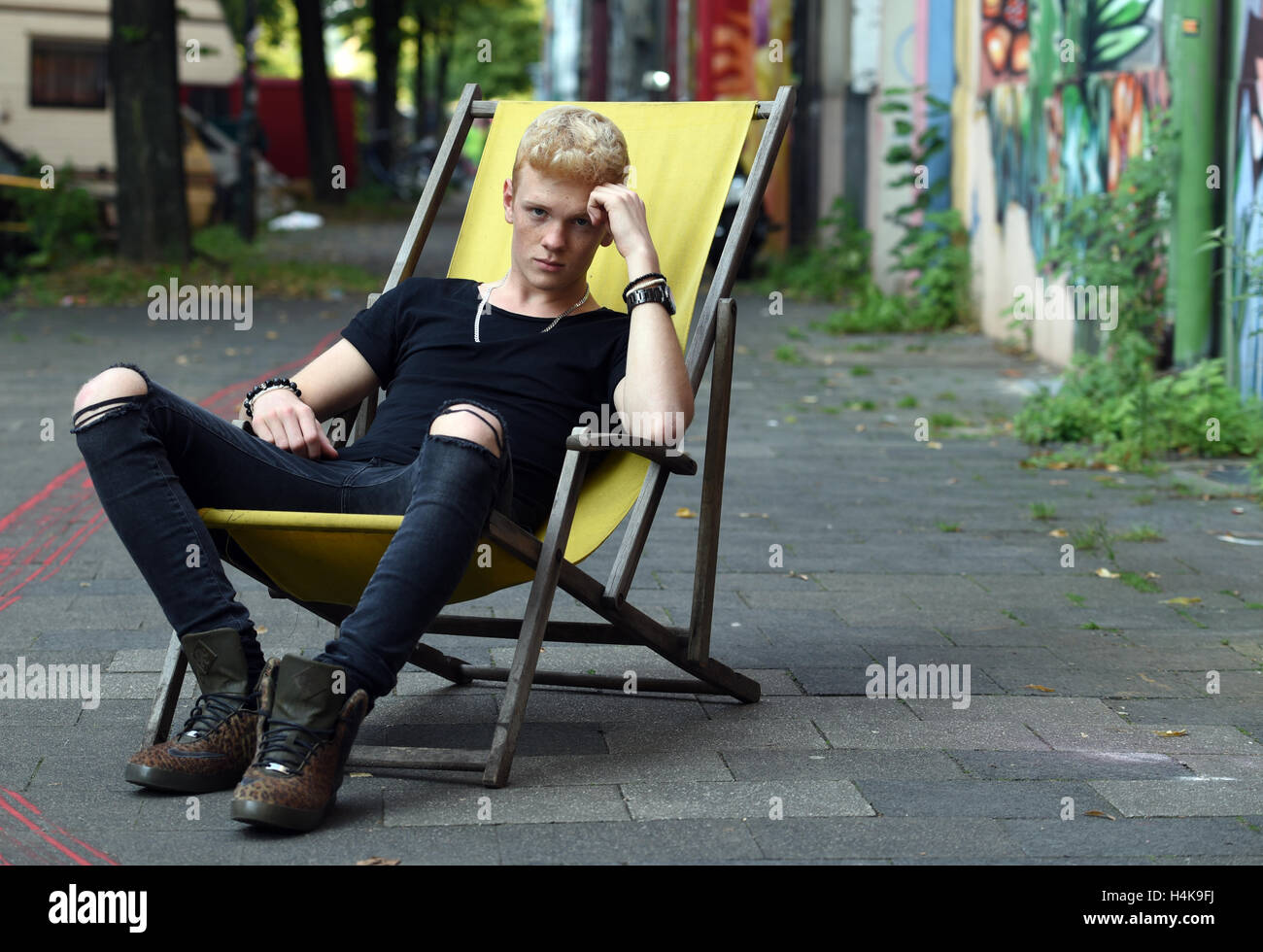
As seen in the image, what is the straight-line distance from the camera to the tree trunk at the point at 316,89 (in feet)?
89.5

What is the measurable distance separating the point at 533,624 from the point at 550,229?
2.96 ft

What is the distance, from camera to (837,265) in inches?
643

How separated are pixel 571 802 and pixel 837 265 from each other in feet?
44.1

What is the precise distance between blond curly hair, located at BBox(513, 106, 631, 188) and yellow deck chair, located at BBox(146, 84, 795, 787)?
1.27 feet

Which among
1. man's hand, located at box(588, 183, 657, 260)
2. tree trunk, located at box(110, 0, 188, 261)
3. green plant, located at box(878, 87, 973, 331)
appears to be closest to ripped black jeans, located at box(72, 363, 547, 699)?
man's hand, located at box(588, 183, 657, 260)

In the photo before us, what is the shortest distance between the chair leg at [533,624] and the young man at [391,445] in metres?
0.12

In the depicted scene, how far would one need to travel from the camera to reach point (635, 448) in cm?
356

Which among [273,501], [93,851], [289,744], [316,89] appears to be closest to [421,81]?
[316,89]

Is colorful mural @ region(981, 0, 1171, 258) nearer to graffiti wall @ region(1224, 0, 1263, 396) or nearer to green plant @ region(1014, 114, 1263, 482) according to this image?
green plant @ region(1014, 114, 1263, 482)

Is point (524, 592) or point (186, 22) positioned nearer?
point (524, 592)

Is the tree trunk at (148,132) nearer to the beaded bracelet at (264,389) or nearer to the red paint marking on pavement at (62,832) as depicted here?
the beaded bracelet at (264,389)
